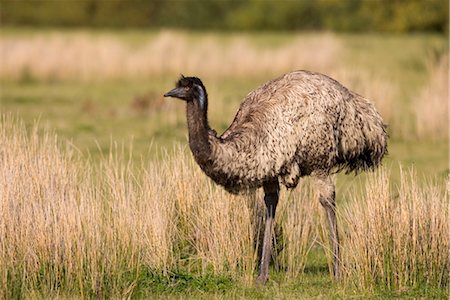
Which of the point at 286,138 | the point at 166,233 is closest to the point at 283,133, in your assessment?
the point at 286,138

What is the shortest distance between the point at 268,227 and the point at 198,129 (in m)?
1.33

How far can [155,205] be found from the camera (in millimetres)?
8547

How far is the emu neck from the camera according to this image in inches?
295

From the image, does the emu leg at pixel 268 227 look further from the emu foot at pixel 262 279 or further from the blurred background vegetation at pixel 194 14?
the blurred background vegetation at pixel 194 14

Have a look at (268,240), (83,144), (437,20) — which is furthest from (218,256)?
(437,20)

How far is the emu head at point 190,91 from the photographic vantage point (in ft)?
24.6

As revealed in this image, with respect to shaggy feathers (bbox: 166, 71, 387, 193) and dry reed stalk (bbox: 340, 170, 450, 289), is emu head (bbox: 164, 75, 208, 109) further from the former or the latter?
dry reed stalk (bbox: 340, 170, 450, 289)

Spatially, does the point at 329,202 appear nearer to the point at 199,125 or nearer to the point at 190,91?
the point at 199,125

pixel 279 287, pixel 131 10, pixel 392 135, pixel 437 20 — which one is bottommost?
pixel 279 287

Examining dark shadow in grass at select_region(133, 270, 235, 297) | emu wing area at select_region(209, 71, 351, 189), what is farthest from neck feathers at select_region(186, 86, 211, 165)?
dark shadow in grass at select_region(133, 270, 235, 297)

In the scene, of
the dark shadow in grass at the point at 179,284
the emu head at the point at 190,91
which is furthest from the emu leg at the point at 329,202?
the emu head at the point at 190,91

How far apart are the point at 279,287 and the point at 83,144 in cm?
821

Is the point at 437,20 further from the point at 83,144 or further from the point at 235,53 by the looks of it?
the point at 83,144

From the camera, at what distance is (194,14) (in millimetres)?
65312
